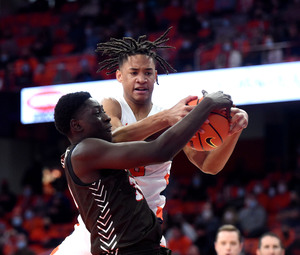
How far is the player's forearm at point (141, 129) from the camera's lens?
12.1 feet

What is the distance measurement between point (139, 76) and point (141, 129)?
1.78 feet

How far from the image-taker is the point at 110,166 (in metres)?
3.15

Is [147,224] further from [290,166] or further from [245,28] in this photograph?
[290,166]

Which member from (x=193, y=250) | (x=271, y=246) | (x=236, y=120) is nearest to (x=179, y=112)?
(x=236, y=120)

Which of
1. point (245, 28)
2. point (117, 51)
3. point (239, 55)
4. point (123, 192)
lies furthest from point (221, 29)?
point (123, 192)

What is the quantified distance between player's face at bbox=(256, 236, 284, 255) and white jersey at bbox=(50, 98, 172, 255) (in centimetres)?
242

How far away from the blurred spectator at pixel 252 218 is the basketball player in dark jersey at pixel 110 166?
25.6ft

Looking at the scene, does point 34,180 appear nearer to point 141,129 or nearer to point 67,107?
point 141,129

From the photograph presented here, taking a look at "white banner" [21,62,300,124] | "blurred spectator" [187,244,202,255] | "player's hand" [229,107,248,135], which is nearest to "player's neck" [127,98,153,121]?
"player's hand" [229,107,248,135]

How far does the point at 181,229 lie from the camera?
11.3 metres

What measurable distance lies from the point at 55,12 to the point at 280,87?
9991mm

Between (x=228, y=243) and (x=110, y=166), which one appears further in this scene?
(x=228, y=243)

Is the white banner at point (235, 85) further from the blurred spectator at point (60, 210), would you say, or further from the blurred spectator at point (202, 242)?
the blurred spectator at point (202, 242)

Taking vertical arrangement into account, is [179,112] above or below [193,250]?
above
